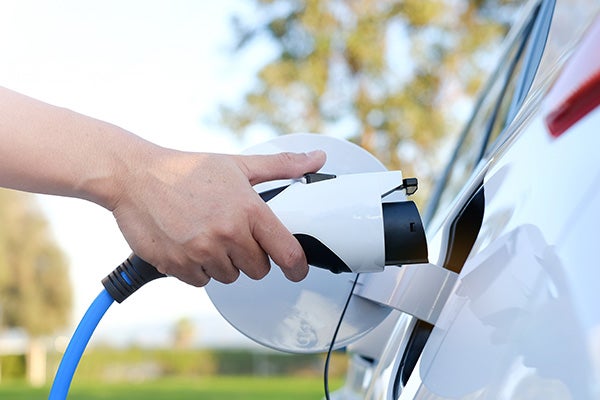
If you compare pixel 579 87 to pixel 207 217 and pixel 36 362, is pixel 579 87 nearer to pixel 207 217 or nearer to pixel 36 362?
pixel 207 217

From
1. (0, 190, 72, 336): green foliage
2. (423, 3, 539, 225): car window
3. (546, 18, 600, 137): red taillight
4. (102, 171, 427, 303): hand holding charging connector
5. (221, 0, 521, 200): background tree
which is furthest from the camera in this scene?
(0, 190, 72, 336): green foliage

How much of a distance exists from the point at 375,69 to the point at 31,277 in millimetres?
25081

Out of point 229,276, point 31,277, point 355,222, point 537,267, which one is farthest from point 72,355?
point 31,277

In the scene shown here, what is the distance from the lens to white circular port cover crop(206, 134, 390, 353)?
4.18 ft

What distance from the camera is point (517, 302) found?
75 cm

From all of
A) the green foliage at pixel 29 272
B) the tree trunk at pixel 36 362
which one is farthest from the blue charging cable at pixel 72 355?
the green foliage at pixel 29 272

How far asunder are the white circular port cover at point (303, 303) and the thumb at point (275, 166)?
94mm

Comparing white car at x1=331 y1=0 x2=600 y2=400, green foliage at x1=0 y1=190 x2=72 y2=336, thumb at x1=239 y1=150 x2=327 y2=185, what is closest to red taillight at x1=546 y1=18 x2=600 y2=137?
white car at x1=331 y1=0 x2=600 y2=400

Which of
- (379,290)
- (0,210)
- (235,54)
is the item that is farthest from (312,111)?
(0,210)

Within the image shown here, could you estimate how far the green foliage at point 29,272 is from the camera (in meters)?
35.5

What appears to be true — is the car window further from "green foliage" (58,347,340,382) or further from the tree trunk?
the tree trunk

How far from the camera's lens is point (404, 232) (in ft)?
3.58

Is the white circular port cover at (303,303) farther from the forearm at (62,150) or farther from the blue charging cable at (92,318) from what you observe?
the forearm at (62,150)

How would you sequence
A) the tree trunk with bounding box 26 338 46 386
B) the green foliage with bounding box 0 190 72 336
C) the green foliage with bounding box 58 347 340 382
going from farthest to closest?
the green foliage with bounding box 0 190 72 336
the tree trunk with bounding box 26 338 46 386
the green foliage with bounding box 58 347 340 382
